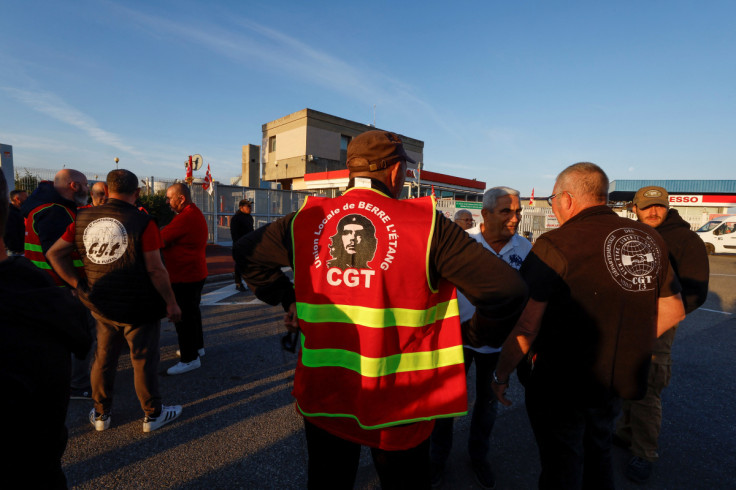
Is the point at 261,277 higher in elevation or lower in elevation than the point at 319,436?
higher

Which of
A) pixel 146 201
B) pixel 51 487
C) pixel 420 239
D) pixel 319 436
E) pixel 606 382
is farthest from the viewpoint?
pixel 146 201

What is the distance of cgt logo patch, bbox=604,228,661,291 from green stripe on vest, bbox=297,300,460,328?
2.93ft

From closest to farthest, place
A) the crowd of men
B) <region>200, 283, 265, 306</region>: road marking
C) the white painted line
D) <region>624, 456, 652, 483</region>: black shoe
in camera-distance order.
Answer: the crowd of men, <region>624, 456, 652, 483</region>: black shoe, <region>200, 283, 265, 306</region>: road marking, the white painted line

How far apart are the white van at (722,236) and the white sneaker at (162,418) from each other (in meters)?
24.1

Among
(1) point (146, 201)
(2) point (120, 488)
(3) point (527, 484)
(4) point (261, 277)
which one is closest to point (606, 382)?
(3) point (527, 484)

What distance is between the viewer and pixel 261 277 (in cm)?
190

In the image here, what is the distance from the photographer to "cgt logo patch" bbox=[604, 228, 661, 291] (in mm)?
1821

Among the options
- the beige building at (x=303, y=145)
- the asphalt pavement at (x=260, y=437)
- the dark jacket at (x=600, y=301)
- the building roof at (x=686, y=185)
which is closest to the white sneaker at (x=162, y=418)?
the asphalt pavement at (x=260, y=437)

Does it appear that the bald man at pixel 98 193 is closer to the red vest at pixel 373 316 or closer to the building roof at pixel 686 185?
the red vest at pixel 373 316

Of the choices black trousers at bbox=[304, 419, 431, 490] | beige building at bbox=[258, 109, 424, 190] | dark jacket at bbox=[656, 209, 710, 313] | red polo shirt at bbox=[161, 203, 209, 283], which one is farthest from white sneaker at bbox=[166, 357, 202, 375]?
beige building at bbox=[258, 109, 424, 190]

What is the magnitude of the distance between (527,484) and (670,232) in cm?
225

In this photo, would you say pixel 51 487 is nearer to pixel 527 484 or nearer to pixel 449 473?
pixel 449 473

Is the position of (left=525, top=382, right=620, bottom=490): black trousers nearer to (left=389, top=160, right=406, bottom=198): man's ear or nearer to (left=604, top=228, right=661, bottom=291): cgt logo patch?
(left=604, top=228, right=661, bottom=291): cgt logo patch

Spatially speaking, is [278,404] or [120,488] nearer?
[120,488]
